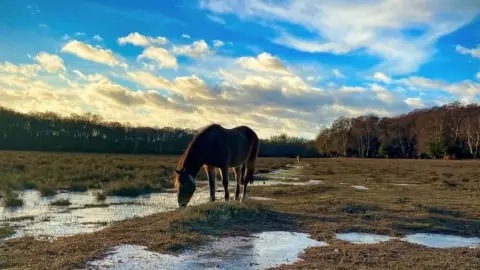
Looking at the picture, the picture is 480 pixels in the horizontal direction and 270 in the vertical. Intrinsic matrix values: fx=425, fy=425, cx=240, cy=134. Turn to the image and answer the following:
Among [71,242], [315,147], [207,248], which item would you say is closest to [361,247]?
[207,248]

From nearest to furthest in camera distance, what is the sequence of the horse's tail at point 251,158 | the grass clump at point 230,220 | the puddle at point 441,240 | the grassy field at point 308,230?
the grassy field at point 308,230, the puddle at point 441,240, the grass clump at point 230,220, the horse's tail at point 251,158

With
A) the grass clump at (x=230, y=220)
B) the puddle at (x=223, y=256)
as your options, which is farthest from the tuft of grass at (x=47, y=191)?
the puddle at (x=223, y=256)

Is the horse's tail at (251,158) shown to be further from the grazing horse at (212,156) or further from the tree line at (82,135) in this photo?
the tree line at (82,135)

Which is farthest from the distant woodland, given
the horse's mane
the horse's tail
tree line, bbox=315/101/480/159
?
the horse's mane

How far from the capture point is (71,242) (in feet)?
23.3

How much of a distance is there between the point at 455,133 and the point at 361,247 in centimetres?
8149

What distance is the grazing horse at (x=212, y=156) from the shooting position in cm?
1141

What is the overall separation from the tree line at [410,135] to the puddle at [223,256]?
2875 inches

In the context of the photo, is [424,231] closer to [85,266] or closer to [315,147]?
[85,266]

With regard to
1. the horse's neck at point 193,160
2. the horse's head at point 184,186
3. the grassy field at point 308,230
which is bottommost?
the grassy field at point 308,230

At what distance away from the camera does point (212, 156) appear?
12.3 metres

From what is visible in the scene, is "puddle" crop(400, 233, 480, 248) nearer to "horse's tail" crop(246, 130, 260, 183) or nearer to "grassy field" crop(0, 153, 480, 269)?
"grassy field" crop(0, 153, 480, 269)

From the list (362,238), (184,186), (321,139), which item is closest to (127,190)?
(184,186)

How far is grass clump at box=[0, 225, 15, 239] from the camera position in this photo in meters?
8.09
